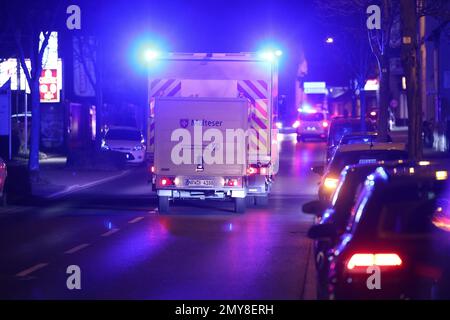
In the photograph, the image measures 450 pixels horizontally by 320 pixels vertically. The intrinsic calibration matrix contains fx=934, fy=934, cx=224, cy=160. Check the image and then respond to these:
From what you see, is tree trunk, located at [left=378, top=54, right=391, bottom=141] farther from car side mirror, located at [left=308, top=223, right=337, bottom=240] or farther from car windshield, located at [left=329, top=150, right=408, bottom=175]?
car side mirror, located at [left=308, top=223, right=337, bottom=240]

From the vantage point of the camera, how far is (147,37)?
5769 cm

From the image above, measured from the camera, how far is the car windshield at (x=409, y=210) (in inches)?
266

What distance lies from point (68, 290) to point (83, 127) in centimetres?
3553

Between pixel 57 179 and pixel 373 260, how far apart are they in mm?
24252

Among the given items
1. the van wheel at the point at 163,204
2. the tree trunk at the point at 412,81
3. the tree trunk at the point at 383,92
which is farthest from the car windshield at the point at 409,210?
the tree trunk at the point at 383,92

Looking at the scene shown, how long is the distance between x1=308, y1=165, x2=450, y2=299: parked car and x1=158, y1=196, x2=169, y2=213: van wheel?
41.1 ft

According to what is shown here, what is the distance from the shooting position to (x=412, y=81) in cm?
2147

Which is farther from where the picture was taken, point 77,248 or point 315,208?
point 77,248

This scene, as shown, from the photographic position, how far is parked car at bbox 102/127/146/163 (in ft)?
124

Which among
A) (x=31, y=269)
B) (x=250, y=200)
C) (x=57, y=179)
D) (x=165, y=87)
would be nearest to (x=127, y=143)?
(x=57, y=179)

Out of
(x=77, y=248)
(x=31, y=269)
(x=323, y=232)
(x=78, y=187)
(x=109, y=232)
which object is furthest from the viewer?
(x=78, y=187)

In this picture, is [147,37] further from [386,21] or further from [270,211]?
[270,211]

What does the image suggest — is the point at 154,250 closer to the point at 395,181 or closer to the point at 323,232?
the point at 323,232

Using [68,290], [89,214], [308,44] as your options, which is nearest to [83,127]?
[89,214]
